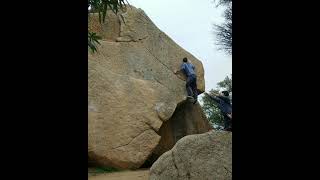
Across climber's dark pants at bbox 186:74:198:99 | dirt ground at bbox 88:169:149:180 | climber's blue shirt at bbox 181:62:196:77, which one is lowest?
dirt ground at bbox 88:169:149:180

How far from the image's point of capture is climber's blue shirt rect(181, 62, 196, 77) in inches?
521

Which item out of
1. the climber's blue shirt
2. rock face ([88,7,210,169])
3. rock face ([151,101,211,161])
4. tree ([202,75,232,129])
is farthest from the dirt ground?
tree ([202,75,232,129])

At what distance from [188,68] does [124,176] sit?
380 cm

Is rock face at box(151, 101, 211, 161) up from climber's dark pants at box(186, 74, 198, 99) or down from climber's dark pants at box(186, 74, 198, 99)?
down

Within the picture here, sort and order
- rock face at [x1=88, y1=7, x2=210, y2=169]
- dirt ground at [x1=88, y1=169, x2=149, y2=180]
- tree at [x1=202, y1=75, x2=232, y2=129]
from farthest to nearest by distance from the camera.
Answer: tree at [x1=202, y1=75, x2=232, y2=129], rock face at [x1=88, y1=7, x2=210, y2=169], dirt ground at [x1=88, y1=169, x2=149, y2=180]

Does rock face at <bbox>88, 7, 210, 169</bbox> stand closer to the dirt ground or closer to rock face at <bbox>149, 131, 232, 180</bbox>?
the dirt ground

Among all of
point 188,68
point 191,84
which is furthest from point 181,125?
point 188,68

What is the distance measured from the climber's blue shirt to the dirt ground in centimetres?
312

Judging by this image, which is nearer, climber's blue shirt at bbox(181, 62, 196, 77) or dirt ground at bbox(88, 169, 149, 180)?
dirt ground at bbox(88, 169, 149, 180)

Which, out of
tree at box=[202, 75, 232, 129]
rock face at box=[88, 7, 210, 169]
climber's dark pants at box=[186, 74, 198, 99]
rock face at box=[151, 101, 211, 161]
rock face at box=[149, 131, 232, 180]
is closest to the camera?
rock face at box=[149, 131, 232, 180]

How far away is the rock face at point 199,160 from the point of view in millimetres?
7262

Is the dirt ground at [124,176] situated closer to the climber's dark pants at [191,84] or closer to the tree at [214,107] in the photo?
the climber's dark pants at [191,84]
